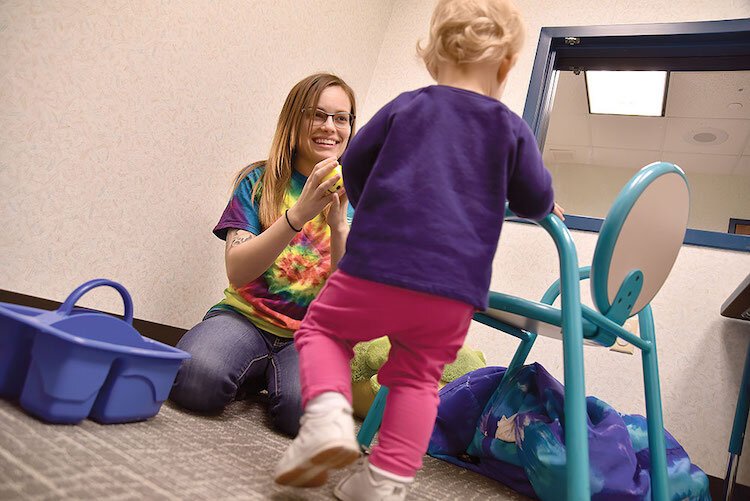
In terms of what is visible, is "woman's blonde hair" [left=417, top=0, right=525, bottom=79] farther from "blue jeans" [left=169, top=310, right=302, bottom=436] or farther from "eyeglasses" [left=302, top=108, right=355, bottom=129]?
"blue jeans" [left=169, top=310, right=302, bottom=436]

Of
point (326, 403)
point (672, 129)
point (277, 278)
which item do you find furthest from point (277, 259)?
point (672, 129)

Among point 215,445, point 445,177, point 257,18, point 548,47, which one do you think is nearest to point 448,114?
point 445,177

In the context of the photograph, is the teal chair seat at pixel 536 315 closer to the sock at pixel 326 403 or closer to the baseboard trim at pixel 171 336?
A: the sock at pixel 326 403

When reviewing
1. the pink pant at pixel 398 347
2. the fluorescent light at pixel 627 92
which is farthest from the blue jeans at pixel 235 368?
the fluorescent light at pixel 627 92

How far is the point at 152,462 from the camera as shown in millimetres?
708

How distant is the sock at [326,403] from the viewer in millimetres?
650

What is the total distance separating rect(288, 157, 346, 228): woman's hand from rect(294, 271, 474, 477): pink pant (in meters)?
0.28

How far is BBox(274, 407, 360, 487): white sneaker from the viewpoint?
0.61 meters

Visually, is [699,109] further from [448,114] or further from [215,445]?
[215,445]

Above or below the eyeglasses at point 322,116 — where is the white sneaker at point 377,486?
below

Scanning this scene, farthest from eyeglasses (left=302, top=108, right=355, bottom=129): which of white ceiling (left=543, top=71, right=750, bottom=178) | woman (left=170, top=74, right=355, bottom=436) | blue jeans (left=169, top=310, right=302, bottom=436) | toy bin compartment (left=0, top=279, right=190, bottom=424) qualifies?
white ceiling (left=543, top=71, right=750, bottom=178)

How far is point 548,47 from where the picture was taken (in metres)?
2.08

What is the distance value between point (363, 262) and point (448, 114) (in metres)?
0.23

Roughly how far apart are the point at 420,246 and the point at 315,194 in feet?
1.16
